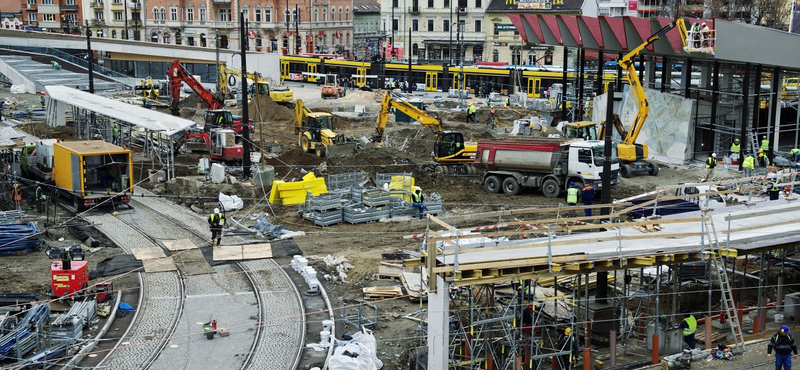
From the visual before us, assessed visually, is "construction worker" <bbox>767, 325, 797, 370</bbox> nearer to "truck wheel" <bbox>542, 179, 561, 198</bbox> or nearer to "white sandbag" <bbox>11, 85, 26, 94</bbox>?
"truck wheel" <bbox>542, 179, 561, 198</bbox>

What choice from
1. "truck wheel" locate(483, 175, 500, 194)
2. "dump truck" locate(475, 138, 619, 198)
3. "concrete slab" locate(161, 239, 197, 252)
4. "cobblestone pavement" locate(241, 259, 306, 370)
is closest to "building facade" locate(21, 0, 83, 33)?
"truck wheel" locate(483, 175, 500, 194)

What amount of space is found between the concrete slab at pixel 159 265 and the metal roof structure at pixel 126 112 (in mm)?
9485

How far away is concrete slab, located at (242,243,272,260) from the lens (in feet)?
85.7

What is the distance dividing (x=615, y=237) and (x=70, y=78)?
195ft

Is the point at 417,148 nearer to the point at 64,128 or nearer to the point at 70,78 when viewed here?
the point at 64,128

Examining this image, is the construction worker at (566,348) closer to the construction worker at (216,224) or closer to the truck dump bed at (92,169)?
the construction worker at (216,224)

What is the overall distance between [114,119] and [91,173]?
24.4ft

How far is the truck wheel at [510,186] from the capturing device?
35125 millimetres

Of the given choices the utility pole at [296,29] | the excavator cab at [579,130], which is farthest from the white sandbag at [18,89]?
the excavator cab at [579,130]

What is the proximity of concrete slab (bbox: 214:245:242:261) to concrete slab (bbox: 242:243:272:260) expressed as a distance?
0.47 ft

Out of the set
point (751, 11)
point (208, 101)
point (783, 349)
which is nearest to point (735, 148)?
point (783, 349)

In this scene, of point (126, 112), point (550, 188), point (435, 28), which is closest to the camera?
point (550, 188)

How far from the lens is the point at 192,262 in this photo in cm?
2545

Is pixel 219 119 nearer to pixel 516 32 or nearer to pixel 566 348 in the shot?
pixel 566 348
